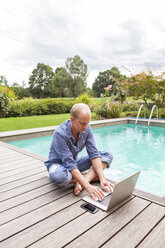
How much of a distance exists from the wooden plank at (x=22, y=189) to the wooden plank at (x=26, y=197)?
6 centimetres

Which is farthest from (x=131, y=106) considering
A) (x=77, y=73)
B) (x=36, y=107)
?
(x=77, y=73)

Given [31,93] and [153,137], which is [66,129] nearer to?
[153,137]

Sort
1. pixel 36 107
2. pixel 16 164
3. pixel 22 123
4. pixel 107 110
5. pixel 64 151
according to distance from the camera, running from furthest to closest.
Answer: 1. pixel 36 107
2. pixel 107 110
3. pixel 22 123
4. pixel 16 164
5. pixel 64 151

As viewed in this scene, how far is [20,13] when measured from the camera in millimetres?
8250

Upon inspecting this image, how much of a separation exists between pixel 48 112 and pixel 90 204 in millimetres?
9933

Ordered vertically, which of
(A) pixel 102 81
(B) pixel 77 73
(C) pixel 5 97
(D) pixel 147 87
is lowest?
(C) pixel 5 97

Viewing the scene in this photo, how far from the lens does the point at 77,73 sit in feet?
86.5

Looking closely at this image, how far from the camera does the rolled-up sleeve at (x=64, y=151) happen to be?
1829mm

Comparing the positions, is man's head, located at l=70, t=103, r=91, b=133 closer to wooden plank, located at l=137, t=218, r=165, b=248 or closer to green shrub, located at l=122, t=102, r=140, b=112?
wooden plank, located at l=137, t=218, r=165, b=248

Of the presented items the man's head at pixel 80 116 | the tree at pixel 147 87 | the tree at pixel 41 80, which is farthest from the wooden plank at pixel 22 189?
the tree at pixel 41 80

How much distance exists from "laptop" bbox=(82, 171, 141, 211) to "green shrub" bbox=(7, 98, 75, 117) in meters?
8.09

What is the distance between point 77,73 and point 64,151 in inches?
1006

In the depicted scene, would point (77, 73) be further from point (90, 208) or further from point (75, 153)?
point (90, 208)

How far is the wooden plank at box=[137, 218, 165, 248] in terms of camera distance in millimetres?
1204
